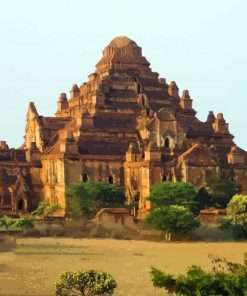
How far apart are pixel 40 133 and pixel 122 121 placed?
291 inches

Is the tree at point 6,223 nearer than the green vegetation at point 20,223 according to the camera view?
No

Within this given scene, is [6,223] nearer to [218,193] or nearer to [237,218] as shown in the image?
[237,218]

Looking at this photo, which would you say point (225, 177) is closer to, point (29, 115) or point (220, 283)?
point (29, 115)

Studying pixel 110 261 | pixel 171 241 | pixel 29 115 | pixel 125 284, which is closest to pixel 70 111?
pixel 29 115

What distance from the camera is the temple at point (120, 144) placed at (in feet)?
241

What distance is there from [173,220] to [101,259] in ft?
46.5

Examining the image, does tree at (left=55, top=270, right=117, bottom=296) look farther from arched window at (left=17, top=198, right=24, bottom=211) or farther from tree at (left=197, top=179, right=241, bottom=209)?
arched window at (left=17, top=198, right=24, bottom=211)

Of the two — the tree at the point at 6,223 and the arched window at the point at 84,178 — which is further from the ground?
the arched window at the point at 84,178

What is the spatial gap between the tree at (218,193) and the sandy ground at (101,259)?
15.5 metres

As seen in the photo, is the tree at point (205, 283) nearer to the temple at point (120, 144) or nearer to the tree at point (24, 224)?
the tree at point (24, 224)

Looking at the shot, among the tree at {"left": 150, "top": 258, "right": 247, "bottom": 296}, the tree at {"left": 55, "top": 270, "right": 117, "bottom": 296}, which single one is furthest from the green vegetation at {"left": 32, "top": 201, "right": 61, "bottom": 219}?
the tree at {"left": 150, "top": 258, "right": 247, "bottom": 296}

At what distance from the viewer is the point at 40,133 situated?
79688 millimetres

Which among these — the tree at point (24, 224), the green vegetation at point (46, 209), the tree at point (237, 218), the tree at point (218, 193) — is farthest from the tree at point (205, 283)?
the tree at point (218, 193)

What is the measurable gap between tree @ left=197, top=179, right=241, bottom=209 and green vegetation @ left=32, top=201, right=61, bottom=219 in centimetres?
1131
